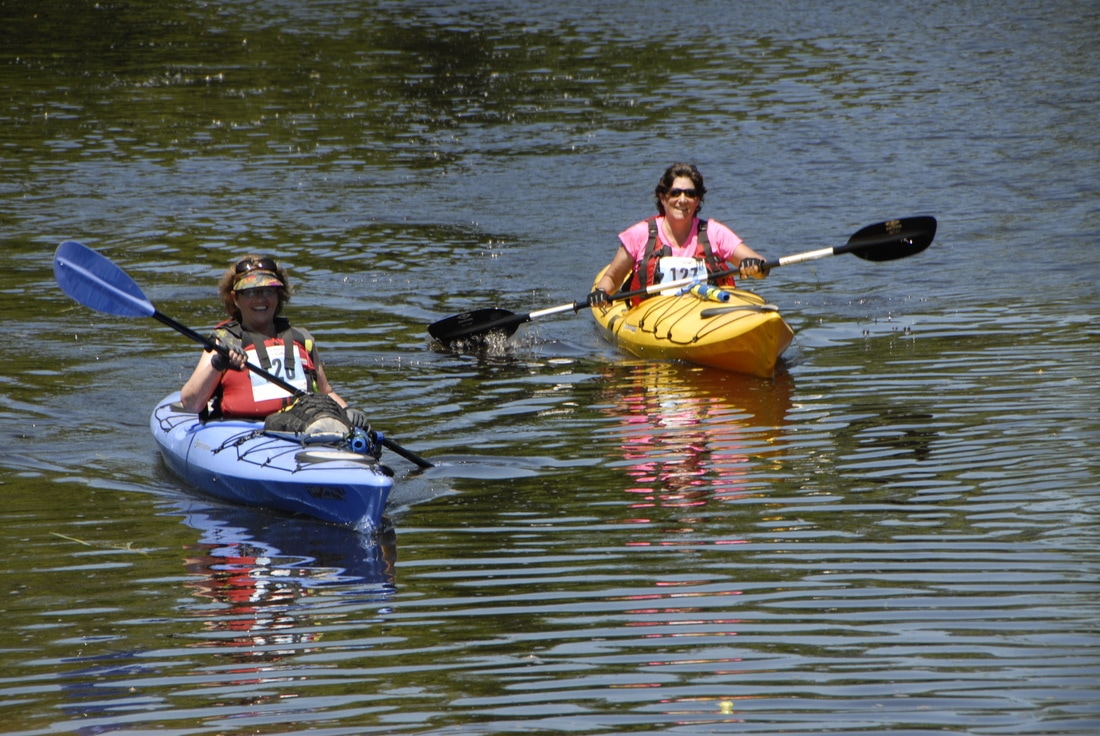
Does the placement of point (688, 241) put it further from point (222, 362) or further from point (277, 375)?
point (222, 362)

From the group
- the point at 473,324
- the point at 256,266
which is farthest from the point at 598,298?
the point at 256,266

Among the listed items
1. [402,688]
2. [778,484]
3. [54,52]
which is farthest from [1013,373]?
[54,52]

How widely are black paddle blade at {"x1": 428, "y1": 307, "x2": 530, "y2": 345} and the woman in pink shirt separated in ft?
2.11

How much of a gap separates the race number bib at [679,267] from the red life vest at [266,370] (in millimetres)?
3572

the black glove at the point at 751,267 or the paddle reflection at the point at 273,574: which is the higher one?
the black glove at the point at 751,267

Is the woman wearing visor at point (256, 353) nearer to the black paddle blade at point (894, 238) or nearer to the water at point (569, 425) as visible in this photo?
the water at point (569, 425)

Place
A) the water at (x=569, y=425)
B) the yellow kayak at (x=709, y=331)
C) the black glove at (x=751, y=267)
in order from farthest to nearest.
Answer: the black glove at (x=751, y=267)
the yellow kayak at (x=709, y=331)
the water at (x=569, y=425)

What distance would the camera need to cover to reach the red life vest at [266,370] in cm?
729

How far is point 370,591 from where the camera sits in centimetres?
554

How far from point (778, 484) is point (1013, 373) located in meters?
2.71

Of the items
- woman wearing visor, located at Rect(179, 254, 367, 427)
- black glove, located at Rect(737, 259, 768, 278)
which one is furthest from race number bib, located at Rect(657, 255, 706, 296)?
woman wearing visor, located at Rect(179, 254, 367, 427)

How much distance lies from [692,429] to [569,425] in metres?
0.69

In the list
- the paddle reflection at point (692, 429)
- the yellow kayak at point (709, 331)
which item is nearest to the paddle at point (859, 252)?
the yellow kayak at point (709, 331)

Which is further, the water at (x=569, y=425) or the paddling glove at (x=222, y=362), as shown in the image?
the paddling glove at (x=222, y=362)
